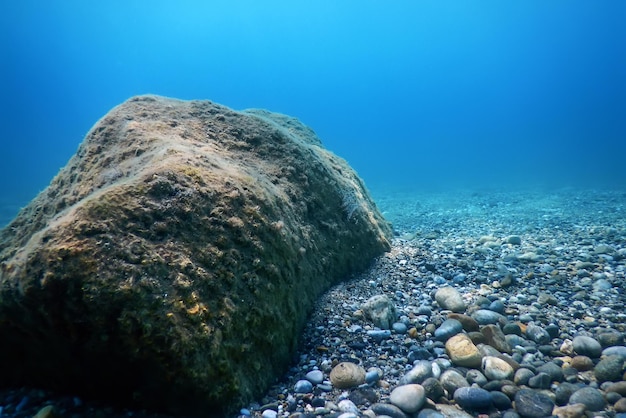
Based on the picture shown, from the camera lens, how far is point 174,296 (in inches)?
107

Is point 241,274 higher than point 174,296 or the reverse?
higher

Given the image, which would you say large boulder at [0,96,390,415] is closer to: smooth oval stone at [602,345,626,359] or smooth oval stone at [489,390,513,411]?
smooth oval stone at [489,390,513,411]

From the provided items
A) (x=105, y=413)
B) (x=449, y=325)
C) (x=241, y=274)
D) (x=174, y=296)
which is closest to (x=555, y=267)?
(x=449, y=325)

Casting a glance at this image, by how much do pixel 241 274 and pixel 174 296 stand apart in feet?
2.37

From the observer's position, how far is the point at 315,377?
11.0 ft

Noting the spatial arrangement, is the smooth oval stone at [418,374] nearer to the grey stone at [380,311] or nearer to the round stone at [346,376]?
the round stone at [346,376]

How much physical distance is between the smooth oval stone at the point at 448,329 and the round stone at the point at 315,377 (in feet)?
4.97

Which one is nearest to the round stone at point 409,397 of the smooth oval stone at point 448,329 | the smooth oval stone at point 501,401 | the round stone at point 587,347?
the smooth oval stone at point 501,401

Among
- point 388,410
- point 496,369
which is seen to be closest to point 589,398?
point 496,369

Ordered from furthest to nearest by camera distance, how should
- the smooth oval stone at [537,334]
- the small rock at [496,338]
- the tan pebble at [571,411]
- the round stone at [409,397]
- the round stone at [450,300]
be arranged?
the round stone at [450,300] < the smooth oval stone at [537,334] < the small rock at [496,338] < the round stone at [409,397] < the tan pebble at [571,411]

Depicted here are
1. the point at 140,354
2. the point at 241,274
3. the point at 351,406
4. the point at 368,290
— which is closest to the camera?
the point at 140,354

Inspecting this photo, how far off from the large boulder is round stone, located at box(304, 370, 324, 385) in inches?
11.8

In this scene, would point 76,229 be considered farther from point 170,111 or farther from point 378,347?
point 170,111

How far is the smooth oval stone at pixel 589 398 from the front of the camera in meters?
2.88
